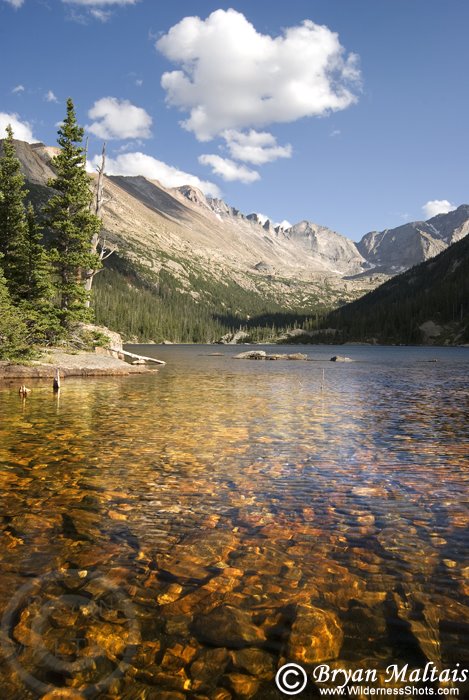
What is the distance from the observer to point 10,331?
99.5 ft

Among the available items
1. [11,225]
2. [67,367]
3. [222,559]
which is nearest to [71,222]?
[11,225]

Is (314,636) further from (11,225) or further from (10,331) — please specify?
(11,225)

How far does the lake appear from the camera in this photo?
5215 mm

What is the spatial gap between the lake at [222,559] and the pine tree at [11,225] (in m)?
23.0

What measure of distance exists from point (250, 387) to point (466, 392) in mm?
16919

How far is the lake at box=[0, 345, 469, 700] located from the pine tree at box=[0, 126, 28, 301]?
907 inches

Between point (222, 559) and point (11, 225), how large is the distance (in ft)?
121

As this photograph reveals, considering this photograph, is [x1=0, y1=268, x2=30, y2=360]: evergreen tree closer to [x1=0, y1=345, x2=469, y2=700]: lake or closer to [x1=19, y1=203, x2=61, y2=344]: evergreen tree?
[x1=19, y1=203, x2=61, y2=344]: evergreen tree

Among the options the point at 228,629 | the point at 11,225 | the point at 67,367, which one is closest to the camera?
the point at 228,629

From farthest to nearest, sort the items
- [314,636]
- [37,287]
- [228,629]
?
[37,287]
[228,629]
[314,636]

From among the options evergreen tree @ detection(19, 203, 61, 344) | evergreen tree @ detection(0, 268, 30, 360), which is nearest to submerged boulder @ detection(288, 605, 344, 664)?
evergreen tree @ detection(0, 268, 30, 360)

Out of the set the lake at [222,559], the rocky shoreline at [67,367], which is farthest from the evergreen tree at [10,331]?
the lake at [222,559]

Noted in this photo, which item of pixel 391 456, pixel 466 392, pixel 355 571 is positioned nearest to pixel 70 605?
pixel 355 571

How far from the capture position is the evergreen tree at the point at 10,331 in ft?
96.7
